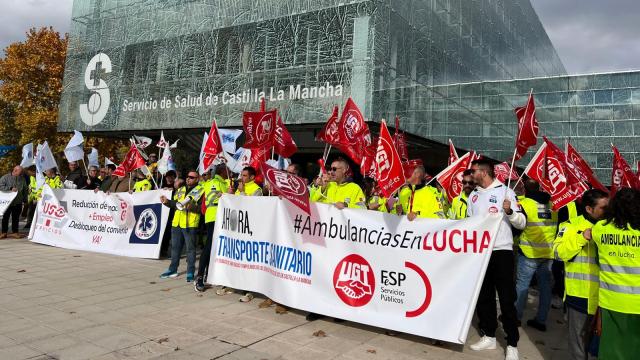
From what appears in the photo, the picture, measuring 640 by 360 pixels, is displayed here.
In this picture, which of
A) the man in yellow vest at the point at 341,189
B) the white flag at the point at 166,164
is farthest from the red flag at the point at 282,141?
the white flag at the point at 166,164

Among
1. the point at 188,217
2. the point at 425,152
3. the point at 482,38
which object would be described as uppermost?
the point at 482,38

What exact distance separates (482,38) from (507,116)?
5164mm

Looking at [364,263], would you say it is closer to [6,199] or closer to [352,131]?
[352,131]

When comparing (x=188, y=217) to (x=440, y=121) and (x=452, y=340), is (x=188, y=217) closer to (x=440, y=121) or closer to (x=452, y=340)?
(x=452, y=340)

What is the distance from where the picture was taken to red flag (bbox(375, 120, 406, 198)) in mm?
4867

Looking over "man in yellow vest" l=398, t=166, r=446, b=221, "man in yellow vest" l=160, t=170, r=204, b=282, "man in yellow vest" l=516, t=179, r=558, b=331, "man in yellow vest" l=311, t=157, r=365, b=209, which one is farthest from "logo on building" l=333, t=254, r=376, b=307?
"man in yellow vest" l=160, t=170, r=204, b=282

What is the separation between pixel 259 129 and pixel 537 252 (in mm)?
4161

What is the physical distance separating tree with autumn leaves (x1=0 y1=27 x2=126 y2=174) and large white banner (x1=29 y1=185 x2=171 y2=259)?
18553 mm

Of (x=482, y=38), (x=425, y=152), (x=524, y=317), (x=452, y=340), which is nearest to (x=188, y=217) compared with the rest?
(x=452, y=340)

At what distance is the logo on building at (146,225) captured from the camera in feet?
29.4

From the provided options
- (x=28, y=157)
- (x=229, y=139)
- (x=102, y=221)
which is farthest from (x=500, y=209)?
(x=28, y=157)

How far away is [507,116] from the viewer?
22844mm

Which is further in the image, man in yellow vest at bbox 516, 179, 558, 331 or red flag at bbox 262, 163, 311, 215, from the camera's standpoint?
man in yellow vest at bbox 516, 179, 558, 331

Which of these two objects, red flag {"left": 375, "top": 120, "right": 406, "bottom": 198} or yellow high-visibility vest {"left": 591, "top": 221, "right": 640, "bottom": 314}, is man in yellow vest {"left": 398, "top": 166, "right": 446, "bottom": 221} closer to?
red flag {"left": 375, "top": 120, "right": 406, "bottom": 198}
